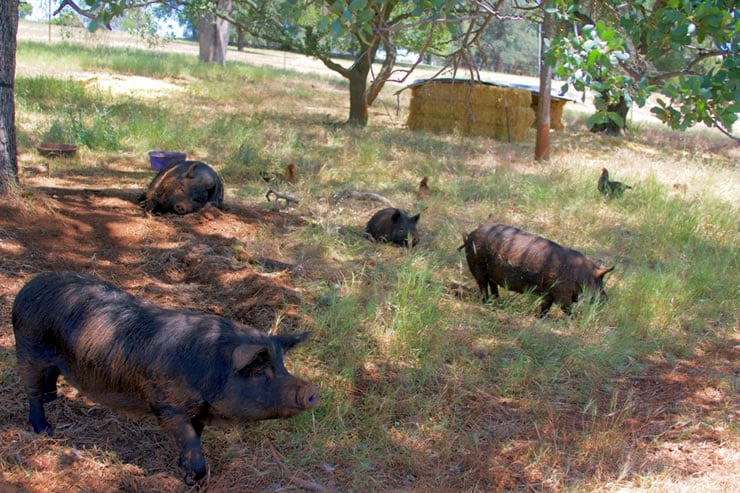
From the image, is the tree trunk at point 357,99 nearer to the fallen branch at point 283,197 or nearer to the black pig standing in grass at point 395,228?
the fallen branch at point 283,197

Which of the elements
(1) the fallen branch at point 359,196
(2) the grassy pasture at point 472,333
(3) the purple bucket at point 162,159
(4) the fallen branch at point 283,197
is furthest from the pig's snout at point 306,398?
(3) the purple bucket at point 162,159

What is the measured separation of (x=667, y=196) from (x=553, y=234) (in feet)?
10.5

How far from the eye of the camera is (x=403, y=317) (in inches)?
195

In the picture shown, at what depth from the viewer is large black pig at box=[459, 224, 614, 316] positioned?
590 cm

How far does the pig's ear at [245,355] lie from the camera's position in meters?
3.17

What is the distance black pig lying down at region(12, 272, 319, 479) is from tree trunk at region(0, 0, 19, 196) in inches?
130

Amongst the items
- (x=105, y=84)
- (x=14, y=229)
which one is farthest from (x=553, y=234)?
(x=105, y=84)

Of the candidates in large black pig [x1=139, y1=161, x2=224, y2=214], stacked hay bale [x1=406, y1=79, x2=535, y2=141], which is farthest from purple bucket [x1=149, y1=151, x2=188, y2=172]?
stacked hay bale [x1=406, y1=79, x2=535, y2=141]

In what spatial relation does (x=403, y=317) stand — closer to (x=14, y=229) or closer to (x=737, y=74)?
(x=737, y=74)

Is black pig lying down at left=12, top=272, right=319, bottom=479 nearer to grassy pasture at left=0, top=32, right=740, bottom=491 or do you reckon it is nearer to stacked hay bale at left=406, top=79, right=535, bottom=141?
grassy pasture at left=0, top=32, right=740, bottom=491

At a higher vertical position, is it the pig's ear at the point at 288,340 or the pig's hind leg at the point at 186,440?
the pig's ear at the point at 288,340

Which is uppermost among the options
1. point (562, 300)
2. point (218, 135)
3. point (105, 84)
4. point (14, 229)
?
point (105, 84)

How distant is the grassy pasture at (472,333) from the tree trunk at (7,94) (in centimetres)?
134

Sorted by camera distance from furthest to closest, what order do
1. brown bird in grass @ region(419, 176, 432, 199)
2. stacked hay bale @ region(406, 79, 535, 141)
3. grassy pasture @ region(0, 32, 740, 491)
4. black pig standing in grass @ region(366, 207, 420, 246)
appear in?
stacked hay bale @ region(406, 79, 535, 141) → brown bird in grass @ region(419, 176, 432, 199) → black pig standing in grass @ region(366, 207, 420, 246) → grassy pasture @ region(0, 32, 740, 491)
